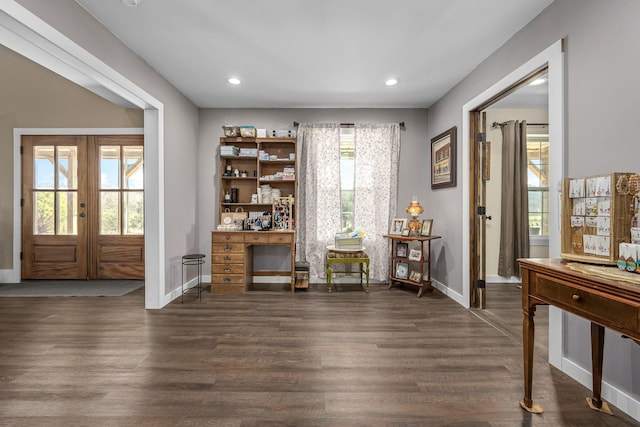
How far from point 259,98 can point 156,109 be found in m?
1.36

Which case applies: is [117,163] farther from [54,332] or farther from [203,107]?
[54,332]

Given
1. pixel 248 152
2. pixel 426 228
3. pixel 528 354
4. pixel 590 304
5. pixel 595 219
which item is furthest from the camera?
pixel 248 152

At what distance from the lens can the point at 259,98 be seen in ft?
14.3

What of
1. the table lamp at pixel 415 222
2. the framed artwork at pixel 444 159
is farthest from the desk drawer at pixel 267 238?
the framed artwork at pixel 444 159

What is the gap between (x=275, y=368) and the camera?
2211 mm

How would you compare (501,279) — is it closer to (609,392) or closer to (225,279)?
(609,392)

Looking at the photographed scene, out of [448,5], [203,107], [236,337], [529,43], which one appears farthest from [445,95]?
[236,337]

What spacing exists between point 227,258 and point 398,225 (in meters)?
2.38

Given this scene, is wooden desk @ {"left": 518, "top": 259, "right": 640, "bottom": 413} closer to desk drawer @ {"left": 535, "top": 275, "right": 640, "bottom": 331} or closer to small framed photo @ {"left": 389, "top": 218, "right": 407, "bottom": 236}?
desk drawer @ {"left": 535, "top": 275, "right": 640, "bottom": 331}

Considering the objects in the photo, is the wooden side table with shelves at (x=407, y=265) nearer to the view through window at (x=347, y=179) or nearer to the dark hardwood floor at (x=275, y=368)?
the dark hardwood floor at (x=275, y=368)

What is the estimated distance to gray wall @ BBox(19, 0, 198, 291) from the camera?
7.52 feet

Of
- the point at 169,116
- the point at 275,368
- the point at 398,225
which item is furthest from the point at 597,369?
the point at 169,116

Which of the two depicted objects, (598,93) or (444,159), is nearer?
(598,93)

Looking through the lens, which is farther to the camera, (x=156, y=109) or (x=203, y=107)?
(x=203, y=107)
